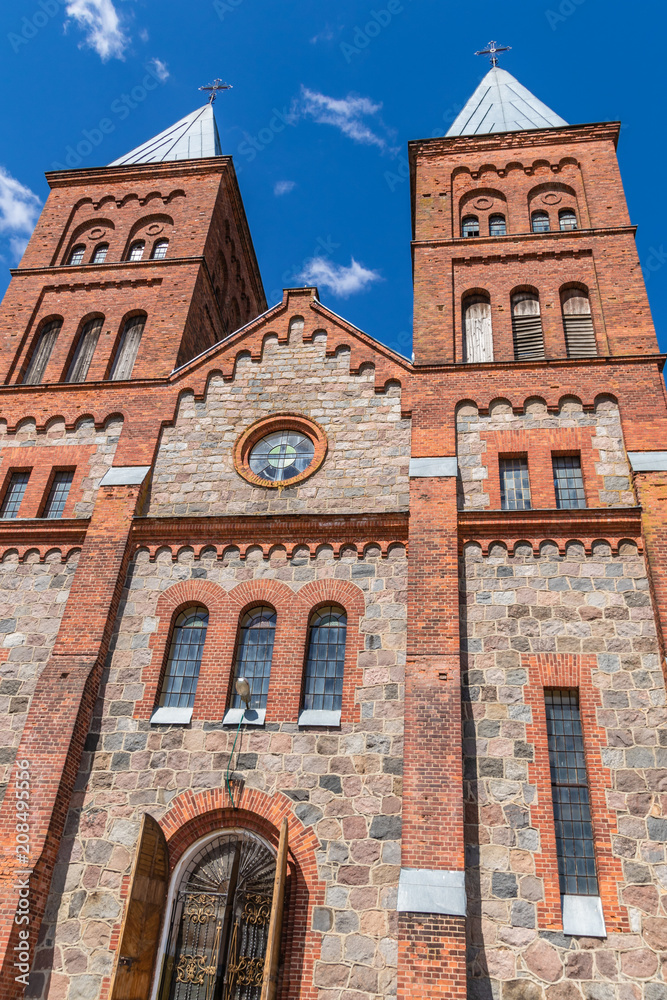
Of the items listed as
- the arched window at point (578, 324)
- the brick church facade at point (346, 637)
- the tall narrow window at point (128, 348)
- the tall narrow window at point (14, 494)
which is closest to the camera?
the brick church facade at point (346, 637)

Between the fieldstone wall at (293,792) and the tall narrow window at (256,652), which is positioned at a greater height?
the tall narrow window at (256,652)

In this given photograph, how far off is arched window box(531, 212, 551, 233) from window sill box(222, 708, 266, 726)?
44.6 ft

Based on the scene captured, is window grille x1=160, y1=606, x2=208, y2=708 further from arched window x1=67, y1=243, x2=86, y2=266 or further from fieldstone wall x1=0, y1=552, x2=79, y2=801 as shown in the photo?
arched window x1=67, y1=243, x2=86, y2=266

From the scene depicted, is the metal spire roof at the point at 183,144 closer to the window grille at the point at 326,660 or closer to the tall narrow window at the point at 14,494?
the tall narrow window at the point at 14,494

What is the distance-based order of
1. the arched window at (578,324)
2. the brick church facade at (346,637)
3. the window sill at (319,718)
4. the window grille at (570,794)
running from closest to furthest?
1. the brick church facade at (346,637)
2. the window grille at (570,794)
3. the window sill at (319,718)
4. the arched window at (578,324)

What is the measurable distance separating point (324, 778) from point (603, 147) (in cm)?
1750

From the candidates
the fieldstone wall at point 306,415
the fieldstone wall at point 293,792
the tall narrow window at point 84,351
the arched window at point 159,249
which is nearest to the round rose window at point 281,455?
the fieldstone wall at point 306,415

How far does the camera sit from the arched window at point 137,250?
21.9 metres

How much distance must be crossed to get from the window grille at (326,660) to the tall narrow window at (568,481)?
4.55m

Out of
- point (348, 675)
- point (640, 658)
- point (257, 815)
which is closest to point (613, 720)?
point (640, 658)

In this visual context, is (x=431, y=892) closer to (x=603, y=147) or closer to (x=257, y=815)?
(x=257, y=815)

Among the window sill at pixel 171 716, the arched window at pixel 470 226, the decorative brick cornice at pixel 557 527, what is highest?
the arched window at pixel 470 226

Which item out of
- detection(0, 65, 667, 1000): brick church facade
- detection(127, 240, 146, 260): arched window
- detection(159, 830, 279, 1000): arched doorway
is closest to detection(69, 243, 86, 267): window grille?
detection(127, 240, 146, 260): arched window

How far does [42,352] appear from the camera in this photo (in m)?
19.9
